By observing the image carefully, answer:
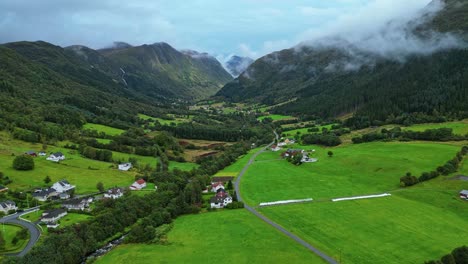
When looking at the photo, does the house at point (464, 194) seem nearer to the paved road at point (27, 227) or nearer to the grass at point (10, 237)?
the paved road at point (27, 227)

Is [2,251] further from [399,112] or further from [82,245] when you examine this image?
[399,112]

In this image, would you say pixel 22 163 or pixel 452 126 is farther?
pixel 452 126

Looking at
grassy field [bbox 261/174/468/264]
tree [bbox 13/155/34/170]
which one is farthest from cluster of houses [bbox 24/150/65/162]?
grassy field [bbox 261/174/468/264]

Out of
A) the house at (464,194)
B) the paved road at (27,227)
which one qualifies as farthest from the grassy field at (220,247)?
the house at (464,194)

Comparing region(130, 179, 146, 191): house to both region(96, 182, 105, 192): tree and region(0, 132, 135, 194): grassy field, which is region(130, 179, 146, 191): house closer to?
region(0, 132, 135, 194): grassy field

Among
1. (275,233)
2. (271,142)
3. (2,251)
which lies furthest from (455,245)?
(271,142)

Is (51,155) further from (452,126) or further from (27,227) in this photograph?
(452,126)

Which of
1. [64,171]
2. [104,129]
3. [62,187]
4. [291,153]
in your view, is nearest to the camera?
[62,187]

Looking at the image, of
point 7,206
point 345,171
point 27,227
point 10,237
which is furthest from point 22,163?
point 345,171
